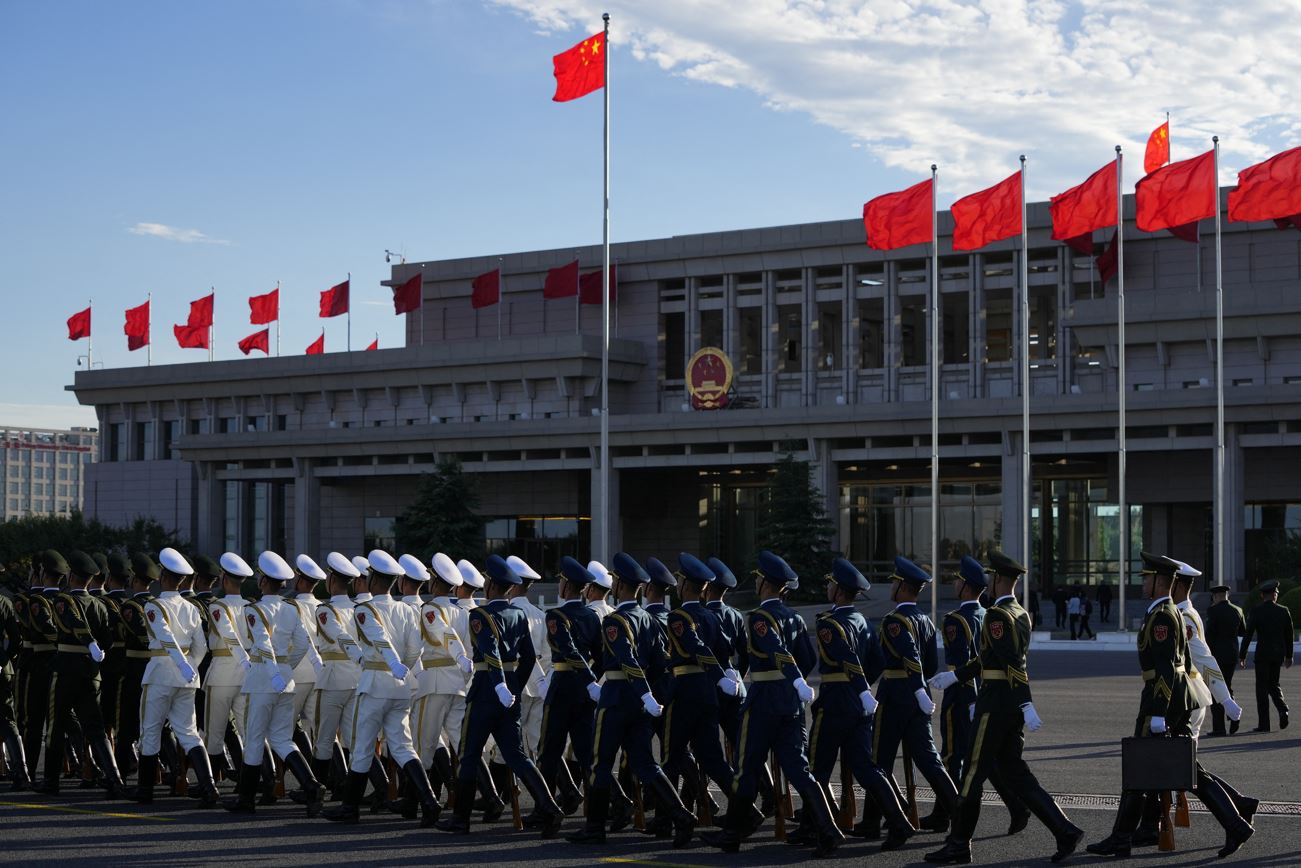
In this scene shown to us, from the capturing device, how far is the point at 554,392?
64.4 metres

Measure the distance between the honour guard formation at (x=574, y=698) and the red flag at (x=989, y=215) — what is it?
1036 inches

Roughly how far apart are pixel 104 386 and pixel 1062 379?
142 ft

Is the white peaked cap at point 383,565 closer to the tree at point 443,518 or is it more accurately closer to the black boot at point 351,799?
the black boot at point 351,799

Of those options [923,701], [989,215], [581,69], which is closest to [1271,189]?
[989,215]

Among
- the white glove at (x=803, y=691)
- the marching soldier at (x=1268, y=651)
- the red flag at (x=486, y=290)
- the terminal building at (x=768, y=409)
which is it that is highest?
Answer: the red flag at (x=486, y=290)

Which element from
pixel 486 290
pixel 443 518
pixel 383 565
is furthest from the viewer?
pixel 486 290

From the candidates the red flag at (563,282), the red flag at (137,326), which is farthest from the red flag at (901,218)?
the red flag at (137,326)

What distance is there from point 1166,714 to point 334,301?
54671mm

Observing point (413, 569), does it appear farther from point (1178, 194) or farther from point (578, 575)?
point (1178, 194)

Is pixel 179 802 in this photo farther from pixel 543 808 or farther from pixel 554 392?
pixel 554 392

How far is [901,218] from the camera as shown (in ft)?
131

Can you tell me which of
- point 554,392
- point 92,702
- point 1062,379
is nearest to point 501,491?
point 554,392

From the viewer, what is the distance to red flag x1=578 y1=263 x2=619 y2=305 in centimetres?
6419

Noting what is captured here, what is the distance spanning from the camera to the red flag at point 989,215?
3903cm
